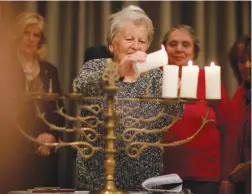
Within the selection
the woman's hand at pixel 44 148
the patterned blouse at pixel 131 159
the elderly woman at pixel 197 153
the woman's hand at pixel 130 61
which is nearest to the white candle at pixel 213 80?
the woman's hand at pixel 130 61

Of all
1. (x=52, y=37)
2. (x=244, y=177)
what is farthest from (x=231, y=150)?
(x=52, y=37)

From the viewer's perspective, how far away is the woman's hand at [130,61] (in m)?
1.25

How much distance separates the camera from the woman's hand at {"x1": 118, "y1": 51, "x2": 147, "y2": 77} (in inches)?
49.3

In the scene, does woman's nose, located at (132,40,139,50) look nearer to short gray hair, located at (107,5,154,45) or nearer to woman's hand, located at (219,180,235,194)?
short gray hair, located at (107,5,154,45)

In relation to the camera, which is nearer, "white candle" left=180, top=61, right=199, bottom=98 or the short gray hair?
"white candle" left=180, top=61, right=199, bottom=98

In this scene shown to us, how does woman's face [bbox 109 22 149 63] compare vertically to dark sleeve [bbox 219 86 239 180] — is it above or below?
above

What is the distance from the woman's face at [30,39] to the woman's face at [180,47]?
22.1 inches

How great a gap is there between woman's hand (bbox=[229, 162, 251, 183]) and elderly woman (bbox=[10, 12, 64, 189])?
0.69 metres

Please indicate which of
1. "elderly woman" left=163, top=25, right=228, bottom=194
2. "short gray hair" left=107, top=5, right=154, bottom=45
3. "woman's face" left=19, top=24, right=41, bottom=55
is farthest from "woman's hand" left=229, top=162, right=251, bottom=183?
"woman's face" left=19, top=24, right=41, bottom=55

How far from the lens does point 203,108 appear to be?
1.87m

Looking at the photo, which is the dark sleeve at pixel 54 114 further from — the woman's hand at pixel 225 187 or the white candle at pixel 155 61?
the white candle at pixel 155 61

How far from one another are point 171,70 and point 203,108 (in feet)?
2.24

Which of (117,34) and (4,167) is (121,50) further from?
(4,167)

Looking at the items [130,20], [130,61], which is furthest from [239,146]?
[130,61]
